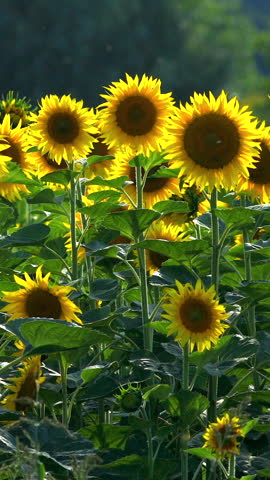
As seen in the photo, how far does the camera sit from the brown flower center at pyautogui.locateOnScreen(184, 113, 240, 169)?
3.50 m

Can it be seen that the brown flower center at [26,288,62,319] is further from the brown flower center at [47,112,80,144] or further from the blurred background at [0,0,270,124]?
the blurred background at [0,0,270,124]

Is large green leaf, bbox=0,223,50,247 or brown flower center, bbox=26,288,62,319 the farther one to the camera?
large green leaf, bbox=0,223,50,247

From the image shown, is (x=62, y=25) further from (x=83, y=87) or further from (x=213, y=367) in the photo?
(x=213, y=367)

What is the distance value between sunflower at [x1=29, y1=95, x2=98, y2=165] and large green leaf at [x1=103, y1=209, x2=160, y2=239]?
589mm

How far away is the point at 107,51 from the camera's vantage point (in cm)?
4019

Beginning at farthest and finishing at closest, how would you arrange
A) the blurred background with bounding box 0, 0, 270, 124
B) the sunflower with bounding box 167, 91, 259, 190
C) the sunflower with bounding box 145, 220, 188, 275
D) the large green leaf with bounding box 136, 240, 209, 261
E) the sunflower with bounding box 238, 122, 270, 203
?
the blurred background with bounding box 0, 0, 270, 124 < the sunflower with bounding box 145, 220, 188, 275 < the sunflower with bounding box 238, 122, 270, 203 < the sunflower with bounding box 167, 91, 259, 190 < the large green leaf with bounding box 136, 240, 209, 261

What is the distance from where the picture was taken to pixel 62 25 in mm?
39750

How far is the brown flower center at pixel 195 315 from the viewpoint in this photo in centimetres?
321

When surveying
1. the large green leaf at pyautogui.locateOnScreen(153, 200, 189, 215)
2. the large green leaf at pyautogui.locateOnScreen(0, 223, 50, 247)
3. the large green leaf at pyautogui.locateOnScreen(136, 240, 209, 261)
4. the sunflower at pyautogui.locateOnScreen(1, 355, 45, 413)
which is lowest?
the sunflower at pyautogui.locateOnScreen(1, 355, 45, 413)

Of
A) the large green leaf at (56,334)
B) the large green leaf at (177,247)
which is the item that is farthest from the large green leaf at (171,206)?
the large green leaf at (56,334)

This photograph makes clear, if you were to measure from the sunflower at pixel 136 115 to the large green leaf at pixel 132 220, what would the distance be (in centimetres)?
34

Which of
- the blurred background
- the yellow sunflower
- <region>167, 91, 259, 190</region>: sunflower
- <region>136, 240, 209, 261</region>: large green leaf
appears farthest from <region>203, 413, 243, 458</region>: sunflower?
the blurred background

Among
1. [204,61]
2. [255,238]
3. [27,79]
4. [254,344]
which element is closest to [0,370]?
[254,344]

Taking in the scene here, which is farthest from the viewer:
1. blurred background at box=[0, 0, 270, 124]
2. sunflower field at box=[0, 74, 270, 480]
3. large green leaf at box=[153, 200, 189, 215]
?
blurred background at box=[0, 0, 270, 124]
